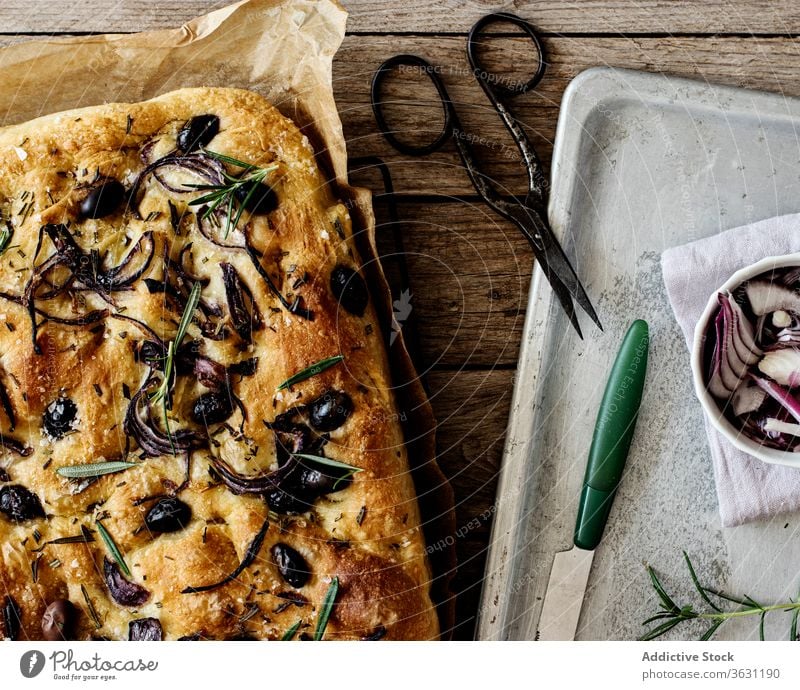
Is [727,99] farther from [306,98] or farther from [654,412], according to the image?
[306,98]

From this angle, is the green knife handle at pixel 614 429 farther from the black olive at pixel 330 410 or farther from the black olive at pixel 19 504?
the black olive at pixel 19 504

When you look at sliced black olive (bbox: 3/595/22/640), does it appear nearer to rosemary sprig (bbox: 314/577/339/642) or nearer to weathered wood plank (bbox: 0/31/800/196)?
rosemary sprig (bbox: 314/577/339/642)

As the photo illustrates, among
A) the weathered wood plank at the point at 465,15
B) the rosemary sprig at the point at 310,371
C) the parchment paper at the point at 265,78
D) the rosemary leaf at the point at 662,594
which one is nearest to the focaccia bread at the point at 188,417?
the rosemary sprig at the point at 310,371

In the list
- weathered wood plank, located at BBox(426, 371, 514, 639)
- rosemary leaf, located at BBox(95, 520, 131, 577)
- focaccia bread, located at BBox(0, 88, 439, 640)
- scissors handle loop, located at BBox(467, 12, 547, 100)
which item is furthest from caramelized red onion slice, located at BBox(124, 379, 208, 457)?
scissors handle loop, located at BBox(467, 12, 547, 100)

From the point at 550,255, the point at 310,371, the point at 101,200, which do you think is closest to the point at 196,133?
the point at 101,200
